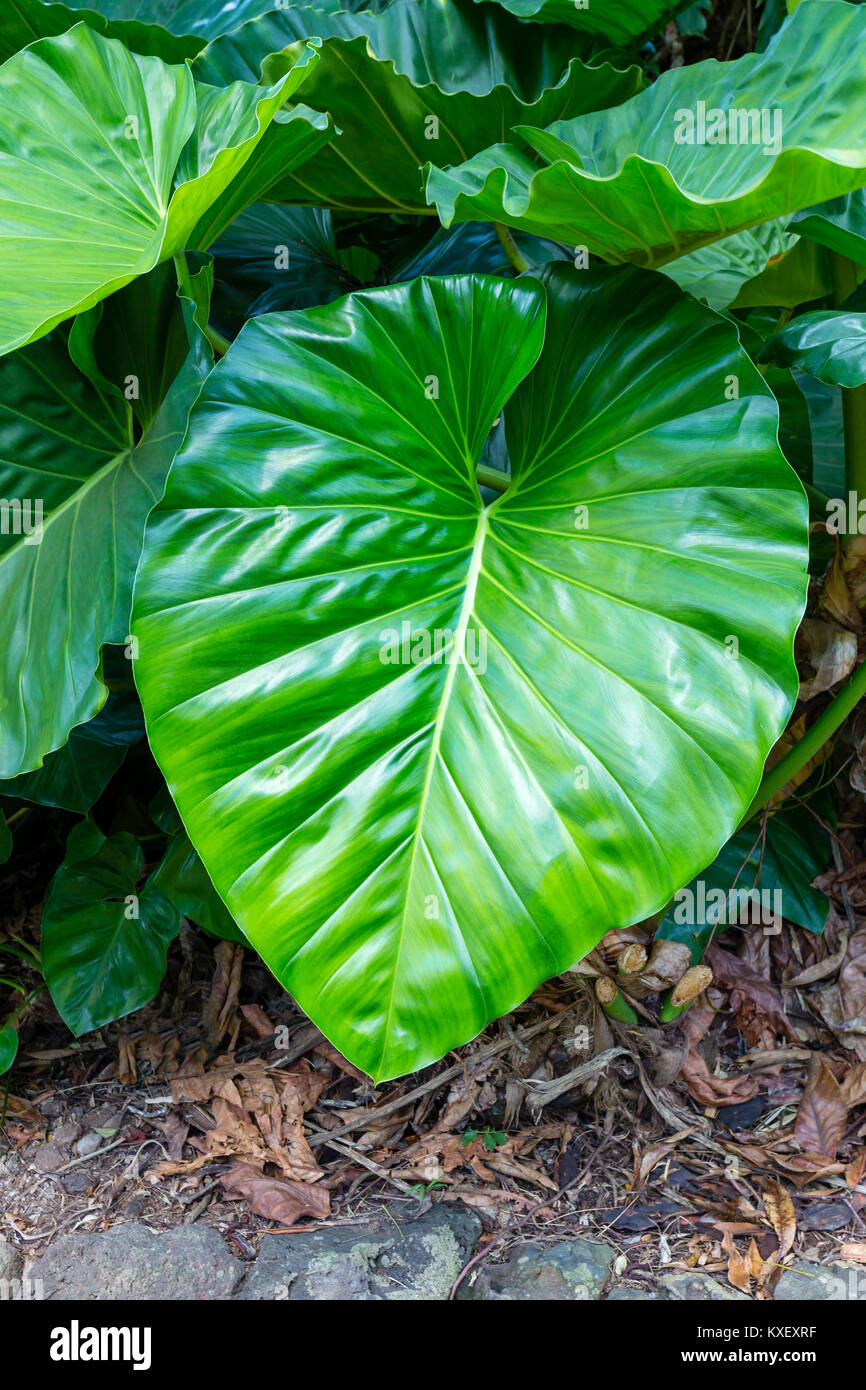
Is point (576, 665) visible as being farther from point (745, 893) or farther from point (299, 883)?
point (745, 893)

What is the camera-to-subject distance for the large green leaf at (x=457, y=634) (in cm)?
83

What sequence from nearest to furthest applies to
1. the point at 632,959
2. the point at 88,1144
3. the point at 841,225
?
the point at 841,225, the point at 632,959, the point at 88,1144

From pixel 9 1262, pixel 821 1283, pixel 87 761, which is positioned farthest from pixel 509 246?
pixel 9 1262

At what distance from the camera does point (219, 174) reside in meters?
0.85

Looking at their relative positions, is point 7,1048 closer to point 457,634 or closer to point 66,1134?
point 66,1134

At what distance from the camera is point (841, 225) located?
3.72ft

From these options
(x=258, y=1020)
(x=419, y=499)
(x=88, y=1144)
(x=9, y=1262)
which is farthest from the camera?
(x=258, y=1020)

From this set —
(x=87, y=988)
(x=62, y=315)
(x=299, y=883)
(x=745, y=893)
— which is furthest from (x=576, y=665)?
(x=87, y=988)

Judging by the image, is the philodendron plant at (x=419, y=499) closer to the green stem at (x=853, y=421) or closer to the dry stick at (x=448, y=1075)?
the green stem at (x=853, y=421)

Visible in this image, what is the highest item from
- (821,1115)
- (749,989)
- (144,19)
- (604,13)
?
(144,19)

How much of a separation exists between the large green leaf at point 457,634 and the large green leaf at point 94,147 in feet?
0.63

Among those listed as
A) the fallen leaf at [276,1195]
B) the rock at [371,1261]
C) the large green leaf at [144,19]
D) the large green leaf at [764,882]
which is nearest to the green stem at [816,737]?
the large green leaf at [764,882]

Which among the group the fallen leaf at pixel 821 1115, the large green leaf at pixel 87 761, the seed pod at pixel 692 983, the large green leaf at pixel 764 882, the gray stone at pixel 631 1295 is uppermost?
the large green leaf at pixel 87 761

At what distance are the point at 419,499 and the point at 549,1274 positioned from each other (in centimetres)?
97
